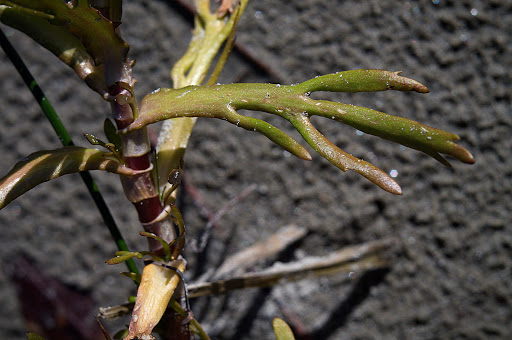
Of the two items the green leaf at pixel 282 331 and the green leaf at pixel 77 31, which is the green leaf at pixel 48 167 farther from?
the green leaf at pixel 282 331

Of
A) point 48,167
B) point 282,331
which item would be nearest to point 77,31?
point 48,167

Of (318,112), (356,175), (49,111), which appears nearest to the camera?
(318,112)

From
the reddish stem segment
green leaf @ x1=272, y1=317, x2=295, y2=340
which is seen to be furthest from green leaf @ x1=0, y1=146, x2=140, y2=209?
green leaf @ x1=272, y1=317, x2=295, y2=340

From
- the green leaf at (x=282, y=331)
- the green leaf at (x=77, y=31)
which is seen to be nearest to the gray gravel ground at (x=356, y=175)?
the green leaf at (x=282, y=331)

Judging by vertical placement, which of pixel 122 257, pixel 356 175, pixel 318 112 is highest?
pixel 318 112

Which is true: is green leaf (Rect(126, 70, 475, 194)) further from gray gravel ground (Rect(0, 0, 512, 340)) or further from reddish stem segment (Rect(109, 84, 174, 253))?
gray gravel ground (Rect(0, 0, 512, 340))

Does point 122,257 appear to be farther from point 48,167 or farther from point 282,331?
point 282,331
